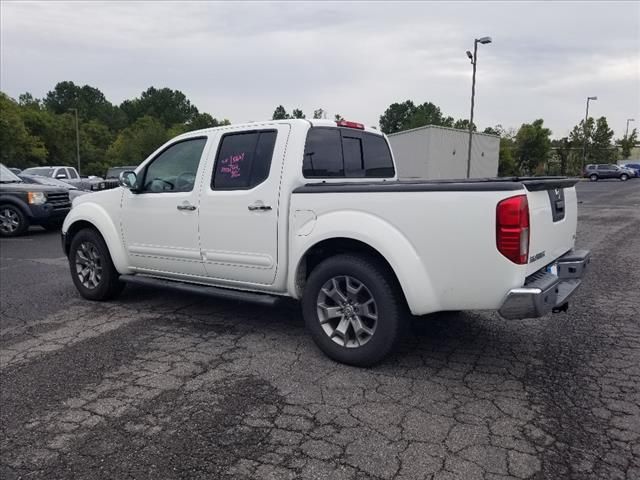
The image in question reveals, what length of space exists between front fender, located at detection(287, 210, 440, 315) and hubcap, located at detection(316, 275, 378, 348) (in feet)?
1.01

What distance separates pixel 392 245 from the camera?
348 centimetres

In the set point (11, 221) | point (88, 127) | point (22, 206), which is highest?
point (88, 127)

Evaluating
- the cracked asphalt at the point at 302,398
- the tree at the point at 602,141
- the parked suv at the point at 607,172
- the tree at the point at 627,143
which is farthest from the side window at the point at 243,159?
the tree at the point at 627,143

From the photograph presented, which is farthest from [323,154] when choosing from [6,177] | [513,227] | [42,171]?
[42,171]

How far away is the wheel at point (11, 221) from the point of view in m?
11.4

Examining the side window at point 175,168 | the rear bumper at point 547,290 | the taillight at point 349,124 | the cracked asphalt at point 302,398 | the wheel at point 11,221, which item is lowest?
the cracked asphalt at point 302,398

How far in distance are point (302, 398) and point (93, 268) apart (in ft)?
11.6

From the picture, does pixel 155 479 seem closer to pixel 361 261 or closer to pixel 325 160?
pixel 361 261

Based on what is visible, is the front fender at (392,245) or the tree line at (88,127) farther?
the tree line at (88,127)

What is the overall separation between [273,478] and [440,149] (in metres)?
38.8

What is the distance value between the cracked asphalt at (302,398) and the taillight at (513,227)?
975 millimetres

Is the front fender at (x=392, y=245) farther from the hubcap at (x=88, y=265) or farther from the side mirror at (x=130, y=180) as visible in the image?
the hubcap at (x=88, y=265)

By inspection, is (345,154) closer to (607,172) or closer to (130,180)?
(130,180)

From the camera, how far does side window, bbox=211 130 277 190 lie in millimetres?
4281
